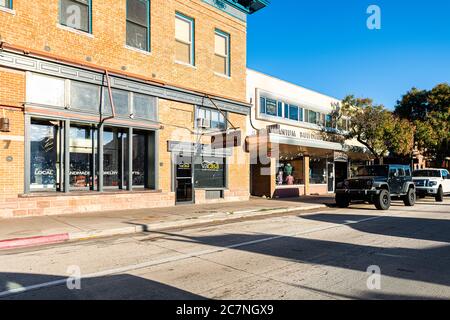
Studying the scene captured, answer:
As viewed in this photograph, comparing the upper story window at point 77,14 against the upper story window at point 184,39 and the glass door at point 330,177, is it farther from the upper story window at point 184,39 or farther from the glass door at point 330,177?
the glass door at point 330,177

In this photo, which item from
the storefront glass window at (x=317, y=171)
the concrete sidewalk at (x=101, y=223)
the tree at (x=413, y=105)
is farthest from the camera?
the tree at (x=413, y=105)

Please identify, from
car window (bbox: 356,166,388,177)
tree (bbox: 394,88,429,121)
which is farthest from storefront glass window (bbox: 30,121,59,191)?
tree (bbox: 394,88,429,121)

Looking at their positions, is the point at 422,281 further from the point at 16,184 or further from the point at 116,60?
the point at 116,60

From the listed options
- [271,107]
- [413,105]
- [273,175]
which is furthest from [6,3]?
[413,105]

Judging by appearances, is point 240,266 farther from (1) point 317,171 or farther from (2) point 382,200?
(1) point 317,171

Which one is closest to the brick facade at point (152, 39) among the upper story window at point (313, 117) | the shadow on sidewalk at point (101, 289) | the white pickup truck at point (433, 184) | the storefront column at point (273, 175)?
the storefront column at point (273, 175)

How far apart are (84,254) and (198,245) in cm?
232

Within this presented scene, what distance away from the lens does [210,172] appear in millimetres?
16609

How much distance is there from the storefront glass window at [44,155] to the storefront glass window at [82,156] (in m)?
0.55

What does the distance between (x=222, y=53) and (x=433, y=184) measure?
13.6 m

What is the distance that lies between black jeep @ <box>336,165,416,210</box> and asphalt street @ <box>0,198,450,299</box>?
5.39 meters

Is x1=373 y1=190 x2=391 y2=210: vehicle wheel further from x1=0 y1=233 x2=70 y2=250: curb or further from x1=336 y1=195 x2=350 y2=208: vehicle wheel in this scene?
x1=0 y1=233 x2=70 y2=250: curb

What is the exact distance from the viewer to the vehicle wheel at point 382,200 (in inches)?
587
